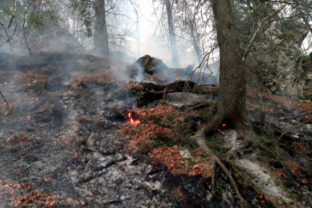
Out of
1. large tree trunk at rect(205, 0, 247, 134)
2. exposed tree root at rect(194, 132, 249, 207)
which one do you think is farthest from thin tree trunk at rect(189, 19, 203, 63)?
exposed tree root at rect(194, 132, 249, 207)

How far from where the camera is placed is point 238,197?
4004 millimetres

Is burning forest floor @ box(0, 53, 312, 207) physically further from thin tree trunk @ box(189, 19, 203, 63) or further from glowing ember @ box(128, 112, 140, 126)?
thin tree trunk @ box(189, 19, 203, 63)

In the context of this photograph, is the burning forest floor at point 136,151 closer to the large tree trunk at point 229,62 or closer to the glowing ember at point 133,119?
the glowing ember at point 133,119

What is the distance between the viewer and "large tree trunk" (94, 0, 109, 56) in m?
11.3

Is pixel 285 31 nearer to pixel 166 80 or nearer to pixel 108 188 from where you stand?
pixel 166 80

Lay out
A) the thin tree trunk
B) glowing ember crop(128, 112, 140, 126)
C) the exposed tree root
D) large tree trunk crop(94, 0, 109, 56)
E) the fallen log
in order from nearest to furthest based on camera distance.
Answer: the exposed tree root
the thin tree trunk
glowing ember crop(128, 112, 140, 126)
the fallen log
large tree trunk crop(94, 0, 109, 56)

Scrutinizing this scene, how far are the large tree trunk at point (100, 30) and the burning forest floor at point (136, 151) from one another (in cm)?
497

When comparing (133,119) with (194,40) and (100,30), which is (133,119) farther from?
(100,30)

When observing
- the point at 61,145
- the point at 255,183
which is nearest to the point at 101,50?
the point at 61,145

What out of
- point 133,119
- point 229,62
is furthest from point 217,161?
point 133,119

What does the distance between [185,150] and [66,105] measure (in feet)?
13.1

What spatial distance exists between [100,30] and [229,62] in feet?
29.2

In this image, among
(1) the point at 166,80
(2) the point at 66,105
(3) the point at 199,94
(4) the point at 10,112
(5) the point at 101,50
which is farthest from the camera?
(5) the point at 101,50

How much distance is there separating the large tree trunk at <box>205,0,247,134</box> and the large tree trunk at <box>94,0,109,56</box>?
7977mm
